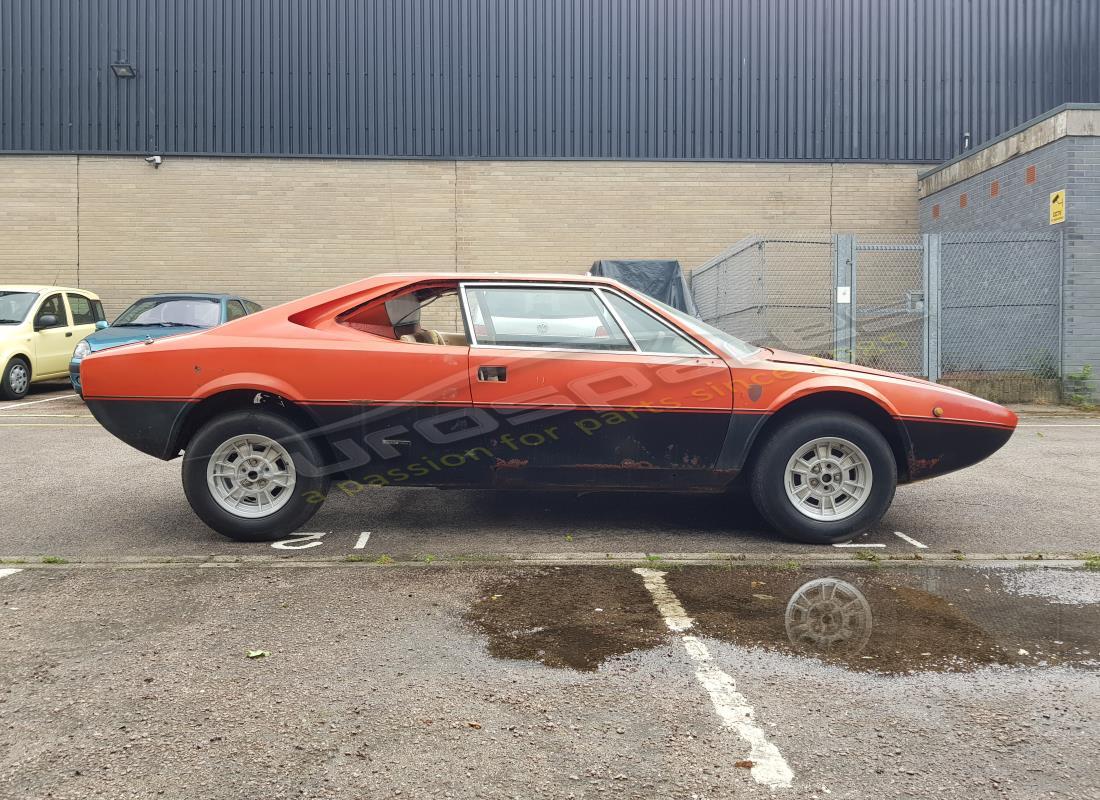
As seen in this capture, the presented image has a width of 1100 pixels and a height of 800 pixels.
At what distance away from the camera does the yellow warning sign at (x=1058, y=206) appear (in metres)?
13.1

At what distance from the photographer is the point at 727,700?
9.54ft

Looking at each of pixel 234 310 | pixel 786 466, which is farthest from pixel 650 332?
pixel 234 310

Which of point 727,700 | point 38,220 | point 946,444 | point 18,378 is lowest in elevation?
point 727,700

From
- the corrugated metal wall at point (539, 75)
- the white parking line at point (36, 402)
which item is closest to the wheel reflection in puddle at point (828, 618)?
the white parking line at point (36, 402)

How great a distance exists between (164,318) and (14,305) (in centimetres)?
282

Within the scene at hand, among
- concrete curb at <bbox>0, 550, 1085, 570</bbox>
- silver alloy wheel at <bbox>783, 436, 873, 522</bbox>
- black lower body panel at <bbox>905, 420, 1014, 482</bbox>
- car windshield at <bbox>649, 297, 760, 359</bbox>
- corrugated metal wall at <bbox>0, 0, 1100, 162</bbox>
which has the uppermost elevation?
corrugated metal wall at <bbox>0, 0, 1100, 162</bbox>

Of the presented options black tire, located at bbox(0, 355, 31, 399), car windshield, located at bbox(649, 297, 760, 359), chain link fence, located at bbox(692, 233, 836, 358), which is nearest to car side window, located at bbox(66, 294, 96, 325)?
black tire, located at bbox(0, 355, 31, 399)

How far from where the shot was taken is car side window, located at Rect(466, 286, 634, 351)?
5047mm

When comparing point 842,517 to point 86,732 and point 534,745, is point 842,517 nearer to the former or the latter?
point 534,745

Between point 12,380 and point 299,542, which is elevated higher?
point 12,380

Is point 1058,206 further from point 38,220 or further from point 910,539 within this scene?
point 38,220

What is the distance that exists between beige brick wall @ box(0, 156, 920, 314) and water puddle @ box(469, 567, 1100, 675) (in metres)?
15.2

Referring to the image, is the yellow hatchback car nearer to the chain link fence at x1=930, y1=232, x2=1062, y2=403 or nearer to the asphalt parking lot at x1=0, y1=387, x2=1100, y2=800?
the asphalt parking lot at x1=0, y1=387, x2=1100, y2=800

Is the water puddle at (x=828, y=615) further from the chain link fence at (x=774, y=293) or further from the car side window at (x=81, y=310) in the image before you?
the car side window at (x=81, y=310)
